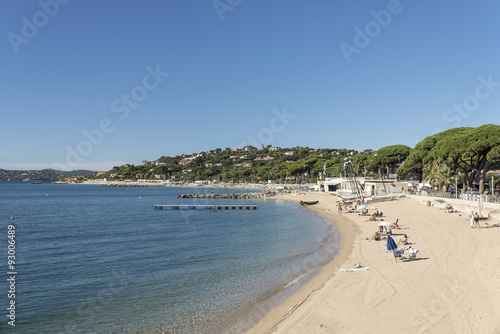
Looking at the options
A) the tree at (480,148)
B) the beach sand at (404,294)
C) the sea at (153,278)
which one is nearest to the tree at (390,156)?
the tree at (480,148)

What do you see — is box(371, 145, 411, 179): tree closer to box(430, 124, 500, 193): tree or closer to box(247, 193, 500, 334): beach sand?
box(430, 124, 500, 193): tree

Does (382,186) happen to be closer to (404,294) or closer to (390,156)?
(390,156)

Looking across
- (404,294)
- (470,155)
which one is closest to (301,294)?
(404,294)

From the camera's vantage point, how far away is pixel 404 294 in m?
11.7

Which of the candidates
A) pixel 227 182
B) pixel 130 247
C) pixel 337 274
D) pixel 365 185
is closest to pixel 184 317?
pixel 337 274

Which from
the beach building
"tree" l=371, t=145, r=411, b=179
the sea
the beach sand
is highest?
"tree" l=371, t=145, r=411, b=179

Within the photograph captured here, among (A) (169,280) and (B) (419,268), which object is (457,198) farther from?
(A) (169,280)

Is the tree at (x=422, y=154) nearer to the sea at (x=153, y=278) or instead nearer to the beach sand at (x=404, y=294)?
the sea at (x=153, y=278)

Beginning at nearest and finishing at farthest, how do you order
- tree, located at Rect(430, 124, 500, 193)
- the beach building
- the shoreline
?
the shoreline < tree, located at Rect(430, 124, 500, 193) < the beach building

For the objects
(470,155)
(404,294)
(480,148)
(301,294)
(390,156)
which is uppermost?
(390,156)

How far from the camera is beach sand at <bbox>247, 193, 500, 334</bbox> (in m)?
9.46

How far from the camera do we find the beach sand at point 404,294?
946 cm

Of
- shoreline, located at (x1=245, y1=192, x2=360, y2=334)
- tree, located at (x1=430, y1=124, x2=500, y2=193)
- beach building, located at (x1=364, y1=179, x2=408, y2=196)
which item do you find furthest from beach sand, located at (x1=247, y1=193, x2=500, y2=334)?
beach building, located at (x1=364, y1=179, x2=408, y2=196)

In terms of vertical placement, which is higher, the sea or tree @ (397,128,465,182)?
tree @ (397,128,465,182)
